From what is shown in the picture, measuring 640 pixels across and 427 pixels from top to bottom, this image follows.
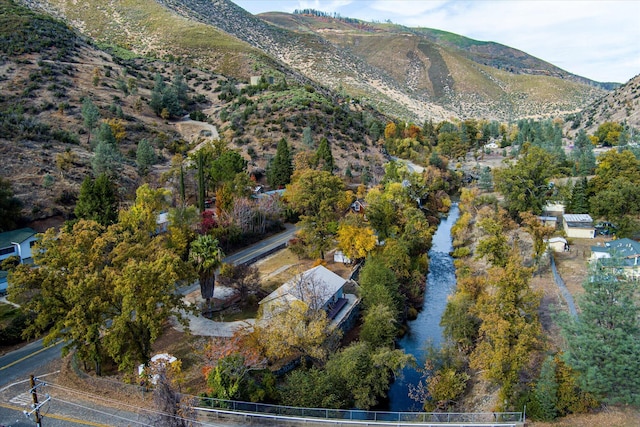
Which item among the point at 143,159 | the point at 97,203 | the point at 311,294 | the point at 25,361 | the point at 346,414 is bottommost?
Answer: the point at 25,361

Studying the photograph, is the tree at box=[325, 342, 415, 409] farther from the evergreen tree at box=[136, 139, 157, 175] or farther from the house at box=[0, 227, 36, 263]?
the evergreen tree at box=[136, 139, 157, 175]

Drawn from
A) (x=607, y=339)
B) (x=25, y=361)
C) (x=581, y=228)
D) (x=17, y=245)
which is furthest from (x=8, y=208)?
(x=581, y=228)

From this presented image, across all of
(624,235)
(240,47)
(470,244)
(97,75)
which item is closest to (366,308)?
(470,244)

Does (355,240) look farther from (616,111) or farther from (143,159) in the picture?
(616,111)

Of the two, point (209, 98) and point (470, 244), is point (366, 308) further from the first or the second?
point (209, 98)

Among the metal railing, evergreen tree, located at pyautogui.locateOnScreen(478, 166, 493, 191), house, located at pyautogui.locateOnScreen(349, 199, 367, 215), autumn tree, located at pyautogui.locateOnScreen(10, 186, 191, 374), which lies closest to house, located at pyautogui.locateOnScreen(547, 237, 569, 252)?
house, located at pyautogui.locateOnScreen(349, 199, 367, 215)
